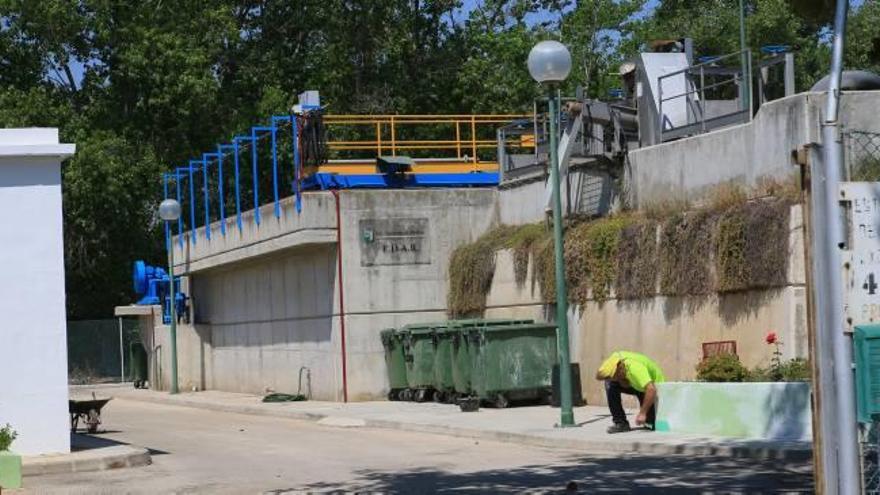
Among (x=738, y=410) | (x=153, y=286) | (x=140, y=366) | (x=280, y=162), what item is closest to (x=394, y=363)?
(x=738, y=410)

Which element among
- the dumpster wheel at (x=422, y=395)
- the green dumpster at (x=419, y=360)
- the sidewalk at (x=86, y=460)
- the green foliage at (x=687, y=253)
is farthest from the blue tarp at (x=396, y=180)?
the sidewalk at (x=86, y=460)

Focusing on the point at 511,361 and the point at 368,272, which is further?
the point at 368,272

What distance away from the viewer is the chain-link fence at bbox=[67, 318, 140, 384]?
5278 cm

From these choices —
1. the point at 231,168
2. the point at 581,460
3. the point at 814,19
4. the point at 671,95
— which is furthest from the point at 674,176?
the point at 231,168

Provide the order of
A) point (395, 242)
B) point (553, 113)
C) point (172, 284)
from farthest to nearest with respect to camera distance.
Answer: point (172, 284), point (395, 242), point (553, 113)

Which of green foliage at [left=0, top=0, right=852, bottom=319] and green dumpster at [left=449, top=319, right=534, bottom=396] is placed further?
green foliage at [left=0, top=0, right=852, bottom=319]

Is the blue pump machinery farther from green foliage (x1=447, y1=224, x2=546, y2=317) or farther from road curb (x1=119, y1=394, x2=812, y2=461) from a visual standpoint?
road curb (x1=119, y1=394, x2=812, y2=461)

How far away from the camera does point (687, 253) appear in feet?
72.4

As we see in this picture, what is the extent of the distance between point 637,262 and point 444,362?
4609 millimetres

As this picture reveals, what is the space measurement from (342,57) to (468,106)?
16.2 feet

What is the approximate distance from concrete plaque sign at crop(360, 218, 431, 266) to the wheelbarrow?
23.4ft

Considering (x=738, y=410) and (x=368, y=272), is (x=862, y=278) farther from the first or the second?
(x=368, y=272)

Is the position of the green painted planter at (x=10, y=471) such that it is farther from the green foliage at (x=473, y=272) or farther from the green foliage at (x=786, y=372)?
the green foliage at (x=473, y=272)

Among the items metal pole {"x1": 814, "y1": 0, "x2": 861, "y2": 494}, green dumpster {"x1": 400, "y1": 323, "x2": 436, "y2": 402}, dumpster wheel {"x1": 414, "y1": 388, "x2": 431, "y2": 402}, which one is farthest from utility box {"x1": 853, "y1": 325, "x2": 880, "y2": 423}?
dumpster wheel {"x1": 414, "y1": 388, "x2": 431, "y2": 402}
